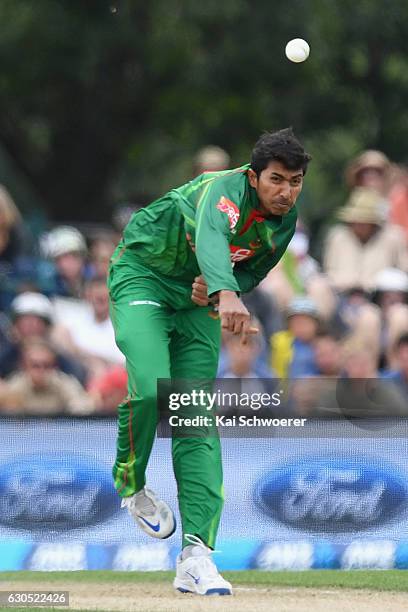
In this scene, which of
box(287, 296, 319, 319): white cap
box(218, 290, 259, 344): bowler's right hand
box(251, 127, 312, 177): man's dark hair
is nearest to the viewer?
box(218, 290, 259, 344): bowler's right hand

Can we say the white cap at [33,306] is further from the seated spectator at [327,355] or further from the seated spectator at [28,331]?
the seated spectator at [327,355]

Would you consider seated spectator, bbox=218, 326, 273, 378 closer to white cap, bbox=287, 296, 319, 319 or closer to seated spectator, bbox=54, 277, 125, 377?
white cap, bbox=287, 296, 319, 319

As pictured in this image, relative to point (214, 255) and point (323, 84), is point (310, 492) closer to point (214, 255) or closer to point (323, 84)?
point (214, 255)

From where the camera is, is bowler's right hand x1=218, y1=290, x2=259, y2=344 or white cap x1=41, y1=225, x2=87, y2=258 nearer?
bowler's right hand x1=218, y1=290, x2=259, y2=344

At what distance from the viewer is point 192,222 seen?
6.80 meters

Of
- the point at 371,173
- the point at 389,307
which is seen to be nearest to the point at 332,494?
the point at 389,307

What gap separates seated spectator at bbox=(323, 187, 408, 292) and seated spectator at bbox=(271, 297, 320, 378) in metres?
0.98

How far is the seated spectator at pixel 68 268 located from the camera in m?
12.3

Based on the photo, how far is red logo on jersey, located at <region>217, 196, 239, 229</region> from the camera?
6543 mm

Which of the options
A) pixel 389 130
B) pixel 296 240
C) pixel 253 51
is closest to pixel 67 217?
pixel 253 51

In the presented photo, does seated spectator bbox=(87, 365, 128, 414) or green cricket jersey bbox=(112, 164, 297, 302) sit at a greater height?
green cricket jersey bbox=(112, 164, 297, 302)

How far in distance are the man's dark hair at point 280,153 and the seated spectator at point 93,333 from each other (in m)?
4.56
